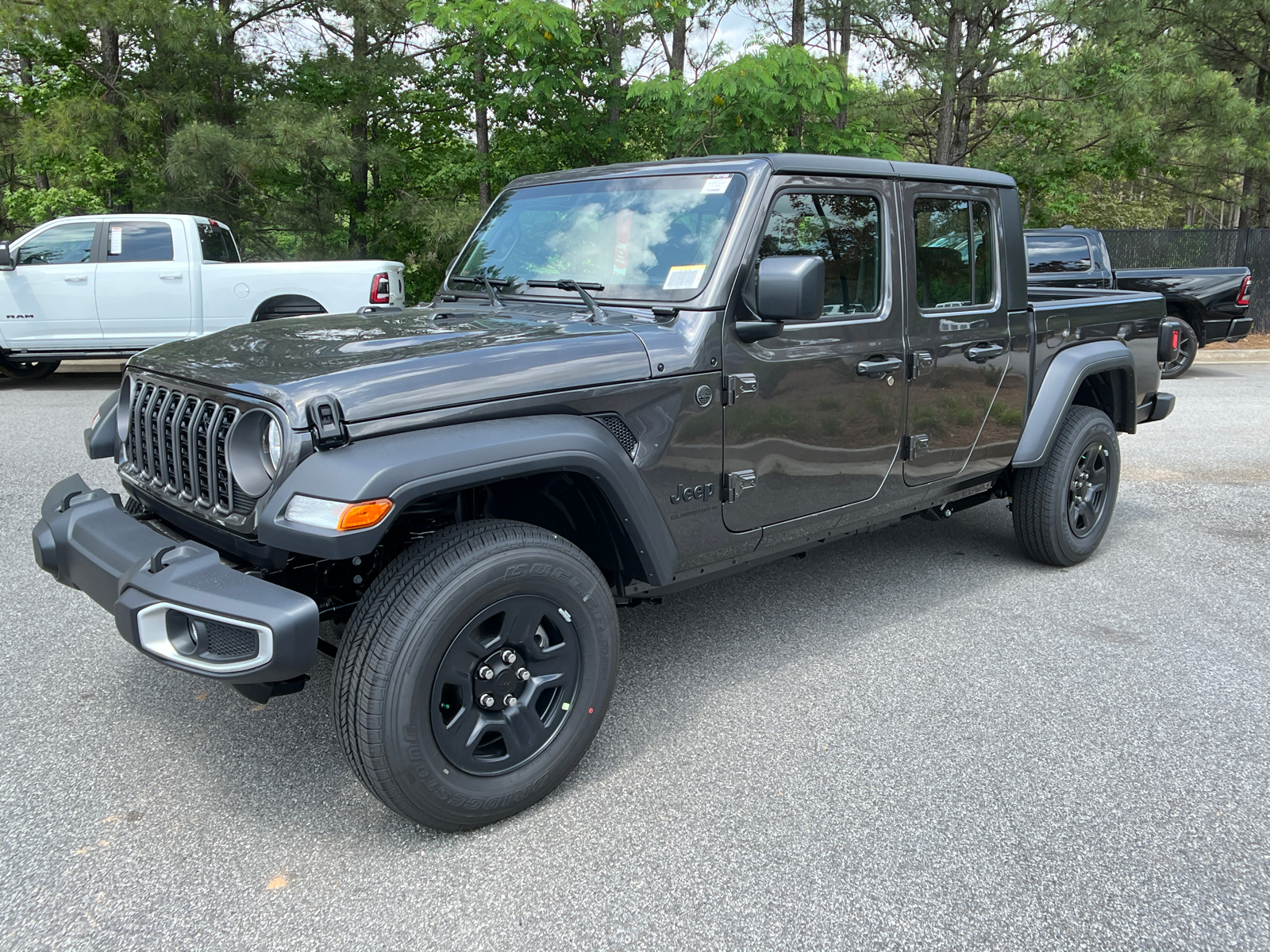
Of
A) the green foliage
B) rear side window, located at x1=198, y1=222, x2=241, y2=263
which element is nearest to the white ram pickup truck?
rear side window, located at x1=198, y1=222, x2=241, y2=263

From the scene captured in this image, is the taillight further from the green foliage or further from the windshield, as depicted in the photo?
the windshield

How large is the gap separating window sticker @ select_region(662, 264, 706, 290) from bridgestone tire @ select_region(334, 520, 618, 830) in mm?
993

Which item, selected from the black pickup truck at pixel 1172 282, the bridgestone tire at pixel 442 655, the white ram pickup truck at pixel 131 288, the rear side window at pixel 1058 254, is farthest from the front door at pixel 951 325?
the rear side window at pixel 1058 254

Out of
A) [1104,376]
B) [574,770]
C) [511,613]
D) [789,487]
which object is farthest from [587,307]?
[1104,376]

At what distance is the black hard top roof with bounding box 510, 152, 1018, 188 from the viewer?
339cm

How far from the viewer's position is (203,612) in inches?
91.3

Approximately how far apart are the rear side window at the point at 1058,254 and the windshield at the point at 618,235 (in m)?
10.7

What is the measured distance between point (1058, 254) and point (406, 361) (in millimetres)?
12363

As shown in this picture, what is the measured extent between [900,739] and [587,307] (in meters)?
1.84

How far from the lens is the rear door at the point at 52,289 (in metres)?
10.9

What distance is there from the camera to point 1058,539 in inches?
188

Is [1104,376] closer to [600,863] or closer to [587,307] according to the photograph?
[587,307]

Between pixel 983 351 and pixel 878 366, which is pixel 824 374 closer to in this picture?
pixel 878 366

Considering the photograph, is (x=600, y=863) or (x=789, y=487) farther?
(x=789, y=487)
